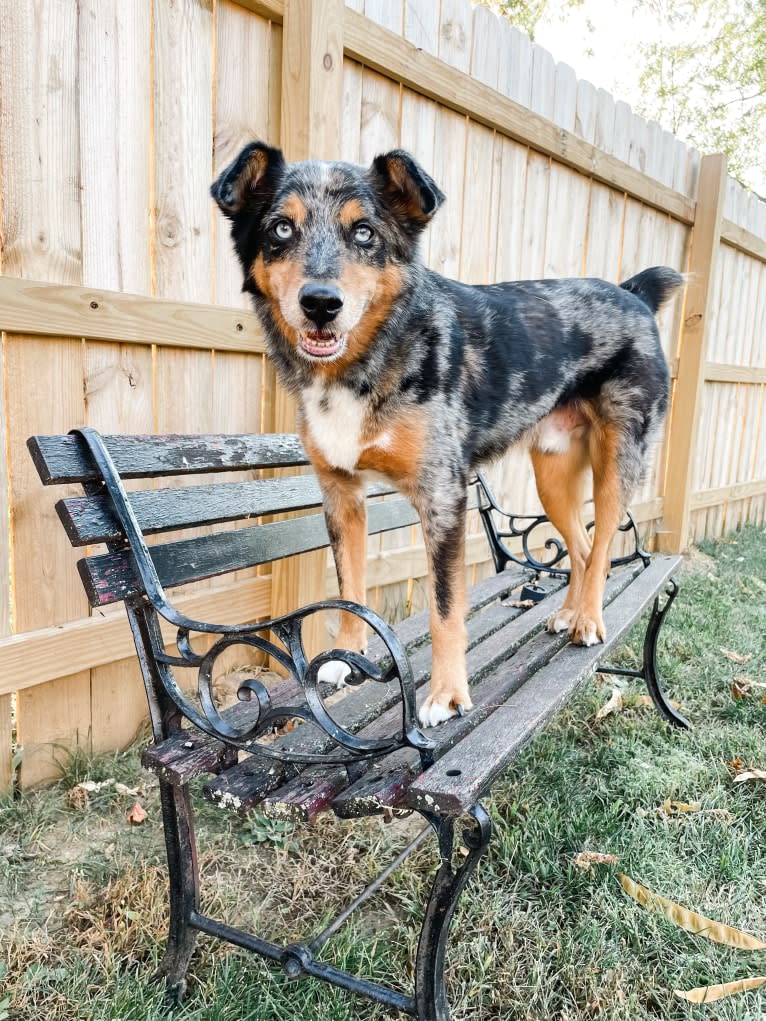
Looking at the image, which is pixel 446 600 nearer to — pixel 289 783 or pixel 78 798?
pixel 289 783

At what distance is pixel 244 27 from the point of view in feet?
9.28

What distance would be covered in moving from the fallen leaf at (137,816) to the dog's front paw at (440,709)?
114cm

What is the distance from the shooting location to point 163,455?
74.4 inches

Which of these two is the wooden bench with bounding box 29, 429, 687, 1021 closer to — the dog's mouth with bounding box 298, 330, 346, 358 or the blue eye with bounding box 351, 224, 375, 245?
the dog's mouth with bounding box 298, 330, 346, 358

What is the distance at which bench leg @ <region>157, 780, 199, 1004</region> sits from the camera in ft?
5.67

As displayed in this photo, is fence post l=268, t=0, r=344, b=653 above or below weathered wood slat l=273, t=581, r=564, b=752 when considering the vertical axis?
above

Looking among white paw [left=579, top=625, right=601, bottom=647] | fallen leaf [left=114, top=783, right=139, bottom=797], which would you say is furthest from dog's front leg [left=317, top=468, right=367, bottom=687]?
fallen leaf [left=114, top=783, right=139, bottom=797]

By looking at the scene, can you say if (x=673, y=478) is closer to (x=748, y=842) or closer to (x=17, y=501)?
(x=748, y=842)

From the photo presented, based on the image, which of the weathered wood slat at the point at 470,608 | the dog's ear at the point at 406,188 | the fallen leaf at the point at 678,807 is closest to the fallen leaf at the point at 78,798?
the weathered wood slat at the point at 470,608

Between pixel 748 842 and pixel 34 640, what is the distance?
94.5 inches

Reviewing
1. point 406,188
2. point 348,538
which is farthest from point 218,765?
point 406,188

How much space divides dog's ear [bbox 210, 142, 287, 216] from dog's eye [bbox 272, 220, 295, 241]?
120mm

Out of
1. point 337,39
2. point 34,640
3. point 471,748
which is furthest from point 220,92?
point 471,748

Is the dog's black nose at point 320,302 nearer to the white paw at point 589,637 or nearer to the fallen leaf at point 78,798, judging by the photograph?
the white paw at point 589,637
